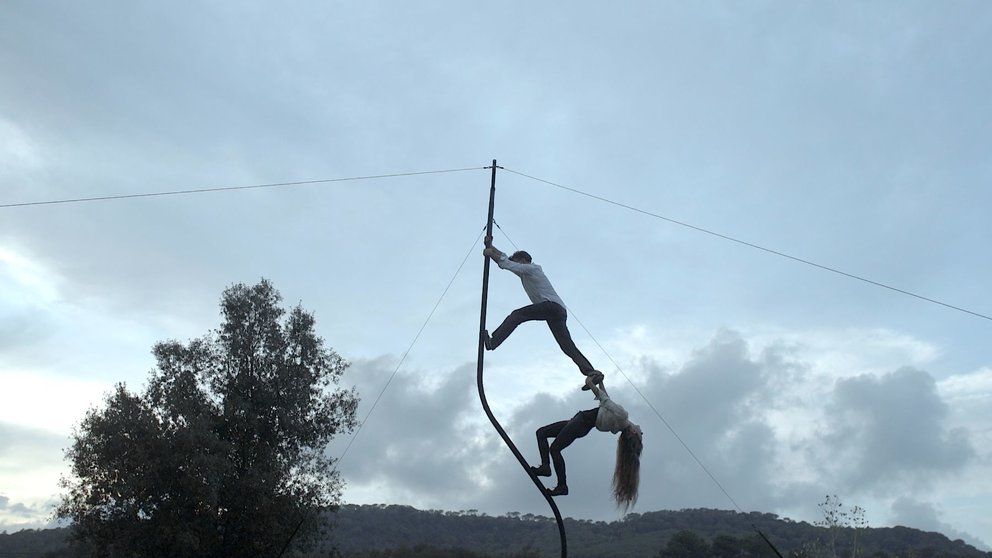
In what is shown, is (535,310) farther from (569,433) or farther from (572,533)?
(572,533)

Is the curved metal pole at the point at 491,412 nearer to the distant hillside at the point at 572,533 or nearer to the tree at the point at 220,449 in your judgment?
the tree at the point at 220,449

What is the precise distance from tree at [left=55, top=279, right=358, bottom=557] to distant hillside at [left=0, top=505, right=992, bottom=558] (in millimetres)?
3830

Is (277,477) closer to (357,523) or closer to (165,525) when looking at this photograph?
(165,525)

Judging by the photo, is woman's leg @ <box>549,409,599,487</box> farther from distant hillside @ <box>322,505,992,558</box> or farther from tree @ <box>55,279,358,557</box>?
distant hillside @ <box>322,505,992,558</box>

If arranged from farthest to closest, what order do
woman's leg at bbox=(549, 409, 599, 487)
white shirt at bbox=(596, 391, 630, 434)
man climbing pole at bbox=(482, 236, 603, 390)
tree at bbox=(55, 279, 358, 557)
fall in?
1. tree at bbox=(55, 279, 358, 557)
2. man climbing pole at bbox=(482, 236, 603, 390)
3. woman's leg at bbox=(549, 409, 599, 487)
4. white shirt at bbox=(596, 391, 630, 434)

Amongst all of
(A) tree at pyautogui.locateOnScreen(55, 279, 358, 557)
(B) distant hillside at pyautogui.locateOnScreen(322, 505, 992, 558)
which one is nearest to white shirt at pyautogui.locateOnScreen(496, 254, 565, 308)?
(A) tree at pyautogui.locateOnScreen(55, 279, 358, 557)

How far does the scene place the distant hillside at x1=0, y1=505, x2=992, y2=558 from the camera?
53781mm

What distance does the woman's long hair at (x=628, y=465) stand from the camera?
10812 millimetres

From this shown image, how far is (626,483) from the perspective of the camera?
35.9ft

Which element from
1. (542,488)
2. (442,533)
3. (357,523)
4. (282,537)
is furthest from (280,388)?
(442,533)

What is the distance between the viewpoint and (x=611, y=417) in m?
10.4

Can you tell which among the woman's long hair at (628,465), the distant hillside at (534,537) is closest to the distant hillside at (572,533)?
the distant hillside at (534,537)

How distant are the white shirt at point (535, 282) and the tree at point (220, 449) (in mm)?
19310

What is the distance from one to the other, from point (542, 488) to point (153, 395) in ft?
78.5
